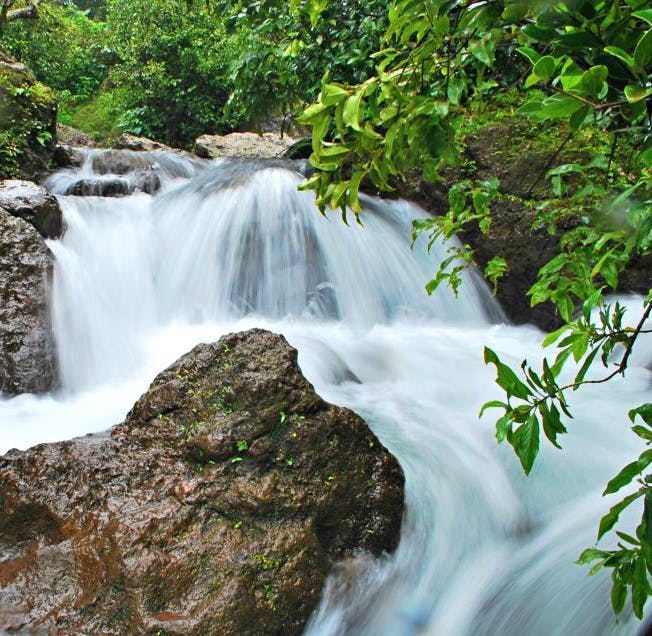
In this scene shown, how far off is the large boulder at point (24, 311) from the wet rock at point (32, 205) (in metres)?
0.30

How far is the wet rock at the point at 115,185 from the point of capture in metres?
7.24

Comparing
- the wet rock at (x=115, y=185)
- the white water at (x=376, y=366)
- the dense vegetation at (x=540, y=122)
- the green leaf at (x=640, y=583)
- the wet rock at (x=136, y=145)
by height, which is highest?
the dense vegetation at (x=540, y=122)

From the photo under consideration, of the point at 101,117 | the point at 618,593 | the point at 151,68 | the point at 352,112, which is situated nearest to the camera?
the point at 352,112

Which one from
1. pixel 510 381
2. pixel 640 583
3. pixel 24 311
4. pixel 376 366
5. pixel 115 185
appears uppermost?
pixel 510 381

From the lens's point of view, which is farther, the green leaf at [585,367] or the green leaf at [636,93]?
the green leaf at [585,367]

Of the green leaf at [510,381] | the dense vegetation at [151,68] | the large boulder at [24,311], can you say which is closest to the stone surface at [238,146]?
the dense vegetation at [151,68]

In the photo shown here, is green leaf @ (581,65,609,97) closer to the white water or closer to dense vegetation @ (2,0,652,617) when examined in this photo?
dense vegetation @ (2,0,652,617)

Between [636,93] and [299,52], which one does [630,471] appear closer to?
[636,93]

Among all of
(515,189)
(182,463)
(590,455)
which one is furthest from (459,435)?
(515,189)

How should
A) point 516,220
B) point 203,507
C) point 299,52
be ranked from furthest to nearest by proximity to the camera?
1. point 516,220
2. point 299,52
3. point 203,507

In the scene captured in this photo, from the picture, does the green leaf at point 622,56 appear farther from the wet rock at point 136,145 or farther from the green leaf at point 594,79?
the wet rock at point 136,145

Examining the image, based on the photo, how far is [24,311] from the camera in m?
4.15

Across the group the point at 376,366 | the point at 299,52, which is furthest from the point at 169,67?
the point at 376,366

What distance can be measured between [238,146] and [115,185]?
508cm
